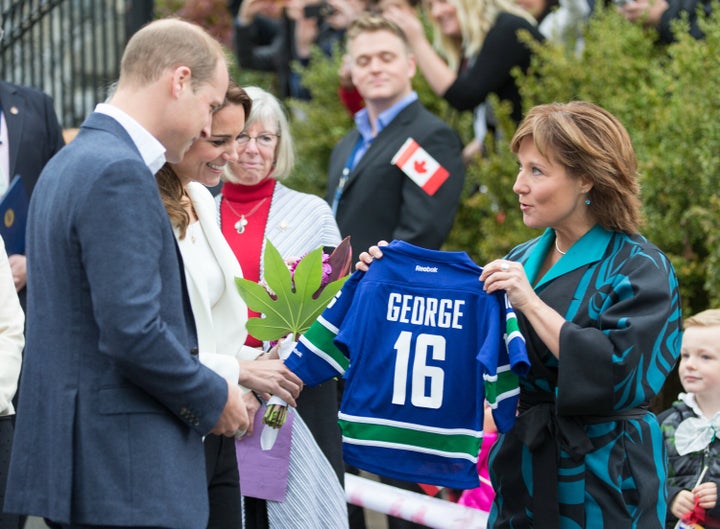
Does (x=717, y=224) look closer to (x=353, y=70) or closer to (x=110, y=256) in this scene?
(x=353, y=70)

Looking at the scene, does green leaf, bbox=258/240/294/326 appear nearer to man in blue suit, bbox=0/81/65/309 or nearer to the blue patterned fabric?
the blue patterned fabric

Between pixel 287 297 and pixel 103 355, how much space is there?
1120 mm

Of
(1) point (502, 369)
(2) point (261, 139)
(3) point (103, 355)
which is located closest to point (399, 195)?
(2) point (261, 139)

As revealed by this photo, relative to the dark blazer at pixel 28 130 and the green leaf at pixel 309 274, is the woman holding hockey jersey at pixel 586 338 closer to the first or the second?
the green leaf at pixel 309 274

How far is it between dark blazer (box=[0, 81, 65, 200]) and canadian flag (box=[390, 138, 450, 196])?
187 centimetres

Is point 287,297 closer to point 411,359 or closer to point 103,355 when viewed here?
point 411,359

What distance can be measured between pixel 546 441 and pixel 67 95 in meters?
7.61

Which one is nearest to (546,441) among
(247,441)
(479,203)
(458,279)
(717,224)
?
(458,279)

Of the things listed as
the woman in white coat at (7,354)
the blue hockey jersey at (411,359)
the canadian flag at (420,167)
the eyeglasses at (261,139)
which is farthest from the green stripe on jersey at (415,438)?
the canadian flag at (420,167)

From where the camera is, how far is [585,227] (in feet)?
12.3

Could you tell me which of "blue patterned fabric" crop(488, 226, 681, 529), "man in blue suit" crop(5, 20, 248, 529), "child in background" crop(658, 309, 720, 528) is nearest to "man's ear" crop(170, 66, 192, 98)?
"man in blue suit" crop(5, 20, 248, 529)

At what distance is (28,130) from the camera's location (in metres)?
5.97

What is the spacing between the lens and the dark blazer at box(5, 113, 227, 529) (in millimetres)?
2766

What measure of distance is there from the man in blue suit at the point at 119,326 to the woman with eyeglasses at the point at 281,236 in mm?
1351
